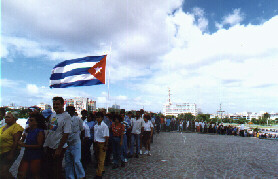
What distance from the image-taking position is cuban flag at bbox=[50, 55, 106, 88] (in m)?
8.27

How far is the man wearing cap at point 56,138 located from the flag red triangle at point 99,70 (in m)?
4.40

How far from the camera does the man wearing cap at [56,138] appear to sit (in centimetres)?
376

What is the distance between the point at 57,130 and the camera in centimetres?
381

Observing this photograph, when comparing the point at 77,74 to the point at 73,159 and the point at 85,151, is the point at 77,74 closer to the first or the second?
the point at 85,151

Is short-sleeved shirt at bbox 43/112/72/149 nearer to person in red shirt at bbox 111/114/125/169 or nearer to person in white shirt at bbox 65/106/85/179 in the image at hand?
person in white shirt at bbox 65/106/85/179

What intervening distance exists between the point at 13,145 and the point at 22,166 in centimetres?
63

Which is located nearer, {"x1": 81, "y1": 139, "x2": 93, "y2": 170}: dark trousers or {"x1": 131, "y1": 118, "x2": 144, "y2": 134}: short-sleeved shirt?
{"x1": 81, "y1": 139, "x2": 93, "y2": 170}: dark trousers

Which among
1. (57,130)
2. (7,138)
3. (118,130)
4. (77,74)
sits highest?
(77,74)

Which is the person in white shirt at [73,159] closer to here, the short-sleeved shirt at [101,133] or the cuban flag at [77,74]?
the short-sleeved shirt at [101,133]

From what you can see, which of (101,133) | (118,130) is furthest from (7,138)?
(118,130)

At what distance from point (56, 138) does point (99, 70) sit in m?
5.01

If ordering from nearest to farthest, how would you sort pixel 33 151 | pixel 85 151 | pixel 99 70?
pixel 33 151 → pixel 85 151 → pixel 99 70

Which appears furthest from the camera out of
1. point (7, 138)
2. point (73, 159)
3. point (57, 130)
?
point (73, 159)

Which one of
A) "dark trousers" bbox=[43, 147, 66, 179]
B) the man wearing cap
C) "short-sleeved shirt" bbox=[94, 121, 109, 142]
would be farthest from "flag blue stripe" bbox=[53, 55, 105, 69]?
"dark trousers" bbox=[43, 147, 66, 179]
